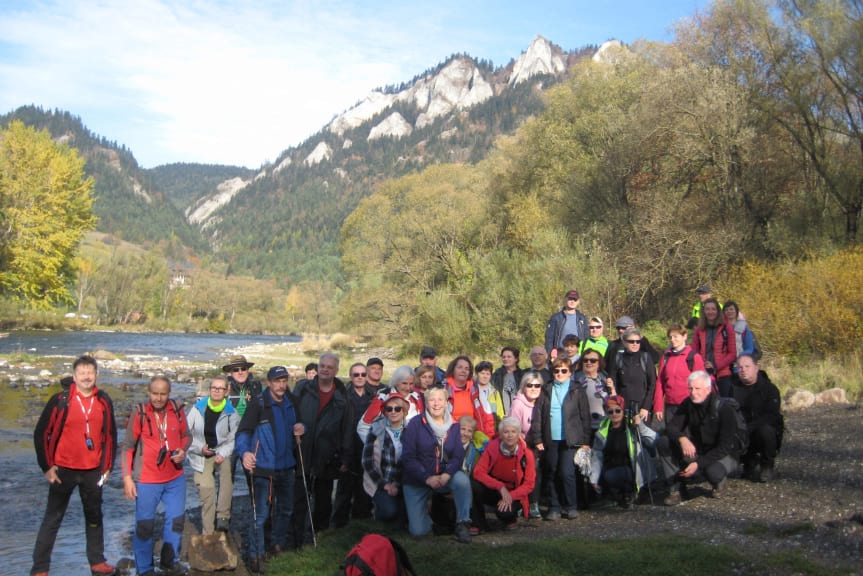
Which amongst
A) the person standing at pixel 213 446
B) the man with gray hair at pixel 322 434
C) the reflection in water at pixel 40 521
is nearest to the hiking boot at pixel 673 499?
the man with gray hair at pixel 322 434

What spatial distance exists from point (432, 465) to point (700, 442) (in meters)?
3.46

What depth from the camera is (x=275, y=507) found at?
26.3ft

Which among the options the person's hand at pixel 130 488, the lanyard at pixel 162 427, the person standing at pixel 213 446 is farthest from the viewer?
the person standing at pixel 213 446

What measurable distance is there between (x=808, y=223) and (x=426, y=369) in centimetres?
1671

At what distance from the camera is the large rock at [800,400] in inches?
570

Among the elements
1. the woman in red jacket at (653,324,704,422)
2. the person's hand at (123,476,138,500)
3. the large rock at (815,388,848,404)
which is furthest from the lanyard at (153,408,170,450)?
the large rock at (815,388,848,404)

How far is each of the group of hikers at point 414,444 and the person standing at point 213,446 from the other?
2cm

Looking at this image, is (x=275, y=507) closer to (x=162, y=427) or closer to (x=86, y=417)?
(x=162, y=427)

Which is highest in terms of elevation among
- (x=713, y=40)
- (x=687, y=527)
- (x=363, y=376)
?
(x=713, y=40)

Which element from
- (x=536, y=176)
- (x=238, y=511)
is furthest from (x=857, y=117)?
(x=238, y=511)

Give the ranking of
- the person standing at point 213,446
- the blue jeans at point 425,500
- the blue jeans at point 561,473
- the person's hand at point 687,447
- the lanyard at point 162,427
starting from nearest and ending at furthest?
the lanyard at point 162,427 < the blue jeans at point 425,500 < the person standing at point 213,446 < the person's hand at point 687,447 < the blue jeans at point 561,473

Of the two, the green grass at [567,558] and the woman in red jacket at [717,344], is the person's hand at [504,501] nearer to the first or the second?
the green grass at [567,558]

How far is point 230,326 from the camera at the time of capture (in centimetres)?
10688

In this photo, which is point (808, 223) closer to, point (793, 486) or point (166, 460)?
point (793, 486)
